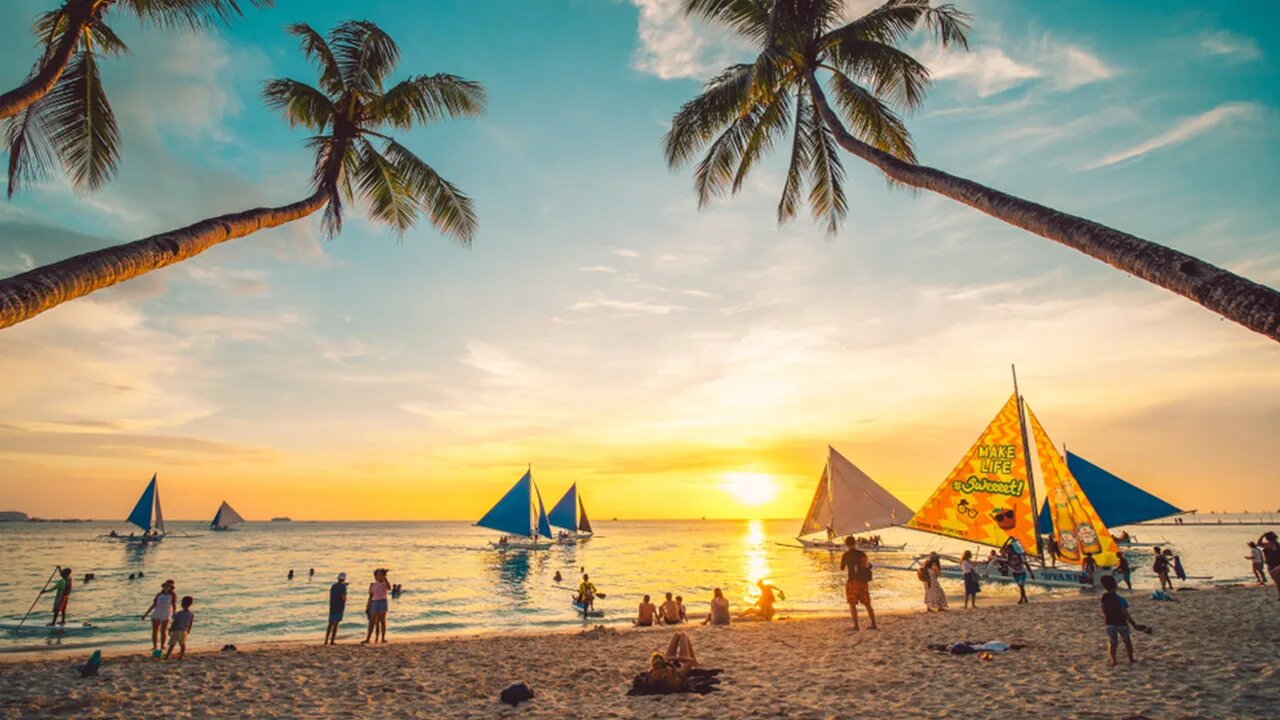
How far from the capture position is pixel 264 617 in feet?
86.8

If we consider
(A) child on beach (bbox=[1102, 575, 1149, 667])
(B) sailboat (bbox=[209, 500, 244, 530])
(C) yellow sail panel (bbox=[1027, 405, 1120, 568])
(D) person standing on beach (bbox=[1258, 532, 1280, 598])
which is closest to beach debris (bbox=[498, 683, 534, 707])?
(A) child on beach (bbox=[1102, 575, 1149, 667])

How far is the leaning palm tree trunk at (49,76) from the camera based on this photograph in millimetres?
6649

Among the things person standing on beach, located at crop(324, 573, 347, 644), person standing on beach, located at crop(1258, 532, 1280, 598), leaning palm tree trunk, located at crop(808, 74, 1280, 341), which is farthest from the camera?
person standing on beach, located at crop(324, 573, 347, 644)

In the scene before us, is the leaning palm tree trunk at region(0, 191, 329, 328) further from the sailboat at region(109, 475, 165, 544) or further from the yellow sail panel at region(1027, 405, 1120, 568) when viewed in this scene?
the sailboat at region(109, 475, 165, 544)

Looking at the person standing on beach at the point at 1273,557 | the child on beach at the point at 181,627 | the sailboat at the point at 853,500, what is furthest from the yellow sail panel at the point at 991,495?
the child on beach at the point at 181,627

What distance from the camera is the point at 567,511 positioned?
73.4 meters

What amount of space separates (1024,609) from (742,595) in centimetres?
1921

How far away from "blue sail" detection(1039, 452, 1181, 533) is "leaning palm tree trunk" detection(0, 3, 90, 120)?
1629 inches

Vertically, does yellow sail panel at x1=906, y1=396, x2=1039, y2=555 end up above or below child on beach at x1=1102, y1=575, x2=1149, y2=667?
above

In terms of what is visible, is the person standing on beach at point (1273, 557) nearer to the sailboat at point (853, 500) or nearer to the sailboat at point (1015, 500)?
the sailboat at point (1015, 500)

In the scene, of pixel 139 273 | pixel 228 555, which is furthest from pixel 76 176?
pixel 228 555

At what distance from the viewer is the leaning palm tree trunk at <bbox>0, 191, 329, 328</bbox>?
477 cm

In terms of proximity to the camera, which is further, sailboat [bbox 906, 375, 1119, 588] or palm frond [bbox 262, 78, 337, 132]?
sailboat [bbox 906, 375, 1119, 588]

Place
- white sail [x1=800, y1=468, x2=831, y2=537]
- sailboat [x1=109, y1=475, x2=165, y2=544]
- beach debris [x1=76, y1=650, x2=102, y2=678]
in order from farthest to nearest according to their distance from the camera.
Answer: sailboat [x1=109, y1=475, x2=165, y2=544], white sail [x1=800, y1=468, x2=831, y2=537], beach debris [x1=76, y1=650, x2=102, y2=678]
